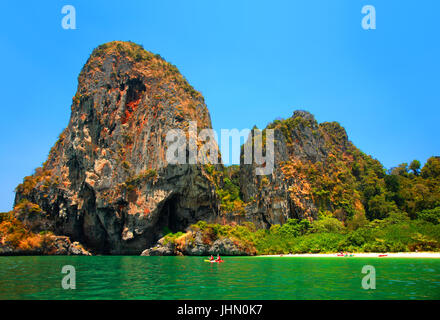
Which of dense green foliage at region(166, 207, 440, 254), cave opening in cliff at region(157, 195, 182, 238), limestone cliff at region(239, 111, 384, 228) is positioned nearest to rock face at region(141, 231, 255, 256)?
dense green foliage at region(166, 207, 440, 254)

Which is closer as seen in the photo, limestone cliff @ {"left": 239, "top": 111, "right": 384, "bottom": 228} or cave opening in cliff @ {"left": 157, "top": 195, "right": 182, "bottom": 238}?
limestone cliff @ {"left": 239, "top": 111, "right": 384, "bottom": 228}

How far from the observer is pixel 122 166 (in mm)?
54312

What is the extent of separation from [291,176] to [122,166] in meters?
29.4

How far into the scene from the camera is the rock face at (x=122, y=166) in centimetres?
5106

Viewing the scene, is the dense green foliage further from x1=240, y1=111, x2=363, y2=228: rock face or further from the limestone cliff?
the limestone cliff

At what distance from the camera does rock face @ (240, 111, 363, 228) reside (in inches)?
1996

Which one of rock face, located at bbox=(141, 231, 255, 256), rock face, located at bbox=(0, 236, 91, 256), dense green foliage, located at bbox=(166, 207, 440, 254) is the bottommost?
rock face, located at bbox=(0, 236, 91, 256)

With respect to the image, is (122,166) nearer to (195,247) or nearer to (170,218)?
(170,218)

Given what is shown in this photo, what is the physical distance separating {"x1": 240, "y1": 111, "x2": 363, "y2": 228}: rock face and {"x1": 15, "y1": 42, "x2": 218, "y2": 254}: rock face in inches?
340

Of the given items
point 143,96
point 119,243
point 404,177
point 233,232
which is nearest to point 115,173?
point 119,243

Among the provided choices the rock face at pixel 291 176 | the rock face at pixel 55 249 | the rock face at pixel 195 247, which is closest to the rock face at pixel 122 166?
the rock face at pixel 55 249

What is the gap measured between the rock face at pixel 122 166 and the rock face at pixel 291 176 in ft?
28.3

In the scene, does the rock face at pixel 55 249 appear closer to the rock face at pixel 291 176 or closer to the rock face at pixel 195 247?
the rock face at pixel 195 247
